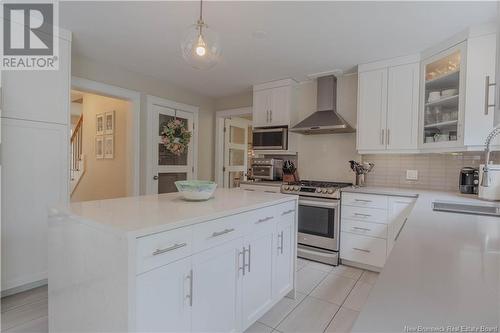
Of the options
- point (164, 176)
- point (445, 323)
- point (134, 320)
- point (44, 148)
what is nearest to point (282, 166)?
point (164, 176)

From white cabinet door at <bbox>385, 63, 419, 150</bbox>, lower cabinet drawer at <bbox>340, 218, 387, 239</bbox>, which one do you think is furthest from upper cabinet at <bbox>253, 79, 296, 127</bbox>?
lower cabinet drawer at <bbox>340, 218, 387, 239</bbox>

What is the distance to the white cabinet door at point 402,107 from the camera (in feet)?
9.52

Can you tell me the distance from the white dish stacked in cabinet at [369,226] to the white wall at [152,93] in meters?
2.79

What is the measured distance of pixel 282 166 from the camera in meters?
4.12

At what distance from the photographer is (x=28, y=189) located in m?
2.36

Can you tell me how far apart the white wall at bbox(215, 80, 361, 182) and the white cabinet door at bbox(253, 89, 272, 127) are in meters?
0.43

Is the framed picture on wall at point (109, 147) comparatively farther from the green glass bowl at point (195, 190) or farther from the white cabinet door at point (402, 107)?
the white cabinet door at point (402, 107)

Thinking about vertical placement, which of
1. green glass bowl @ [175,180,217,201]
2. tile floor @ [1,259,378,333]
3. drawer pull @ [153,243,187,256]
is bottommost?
tile floor @ [1,259,378,333]

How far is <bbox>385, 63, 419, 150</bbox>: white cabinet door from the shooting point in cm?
290

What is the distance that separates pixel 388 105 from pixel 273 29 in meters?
1.67

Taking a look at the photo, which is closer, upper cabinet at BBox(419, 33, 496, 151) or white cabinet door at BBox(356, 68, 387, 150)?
upper cabinet at BBox(419, 33, 496, 151)

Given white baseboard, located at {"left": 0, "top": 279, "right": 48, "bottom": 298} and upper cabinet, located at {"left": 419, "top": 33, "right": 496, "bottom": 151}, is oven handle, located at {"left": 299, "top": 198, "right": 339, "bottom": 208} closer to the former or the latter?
upper cabinet, located at {"left": 419, "top": 33, "right": 496, "bottom": 151}

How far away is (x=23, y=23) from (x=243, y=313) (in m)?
3.08

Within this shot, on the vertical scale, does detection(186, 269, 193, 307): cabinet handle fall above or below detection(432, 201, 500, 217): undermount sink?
below
